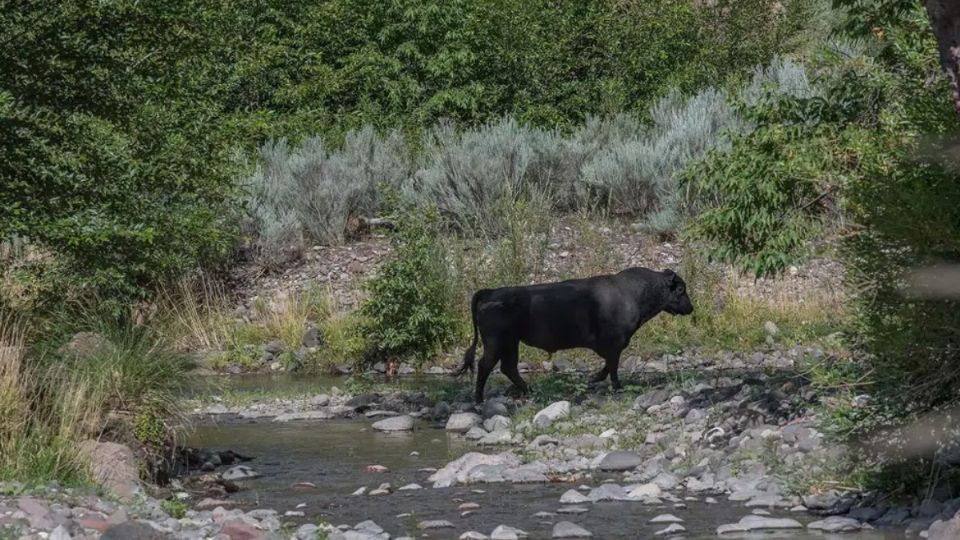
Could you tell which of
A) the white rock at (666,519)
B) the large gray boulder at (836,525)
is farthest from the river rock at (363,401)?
the large gray boulder at (836,525)

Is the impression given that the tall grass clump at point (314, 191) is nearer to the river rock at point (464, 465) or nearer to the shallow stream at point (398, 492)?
the shallow stream at point (398, 492)

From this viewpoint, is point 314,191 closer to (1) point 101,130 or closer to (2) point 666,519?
(1) point 101,130

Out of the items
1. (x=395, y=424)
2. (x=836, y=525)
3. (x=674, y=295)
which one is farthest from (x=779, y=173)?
(x=674, y=295)

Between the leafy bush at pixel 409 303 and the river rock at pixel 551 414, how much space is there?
523 cm

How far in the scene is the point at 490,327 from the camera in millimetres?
15672

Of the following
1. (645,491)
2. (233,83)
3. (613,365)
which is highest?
(233,83)

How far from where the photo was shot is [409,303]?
62.3 feet

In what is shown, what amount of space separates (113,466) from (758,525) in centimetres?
445

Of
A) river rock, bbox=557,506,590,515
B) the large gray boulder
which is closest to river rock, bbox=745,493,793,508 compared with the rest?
the large gray boulder

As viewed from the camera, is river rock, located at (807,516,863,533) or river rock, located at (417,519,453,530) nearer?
river rock, located at (807,516,863,533)

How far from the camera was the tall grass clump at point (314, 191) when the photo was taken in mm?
24172

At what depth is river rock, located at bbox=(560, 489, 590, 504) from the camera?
10.2 metres

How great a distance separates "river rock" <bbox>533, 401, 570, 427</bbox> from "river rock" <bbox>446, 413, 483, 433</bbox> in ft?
2.41

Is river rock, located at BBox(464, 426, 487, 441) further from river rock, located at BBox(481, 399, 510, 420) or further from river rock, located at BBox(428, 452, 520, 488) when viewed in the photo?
river rock, located at BBox(428, 452, 520, 488)
